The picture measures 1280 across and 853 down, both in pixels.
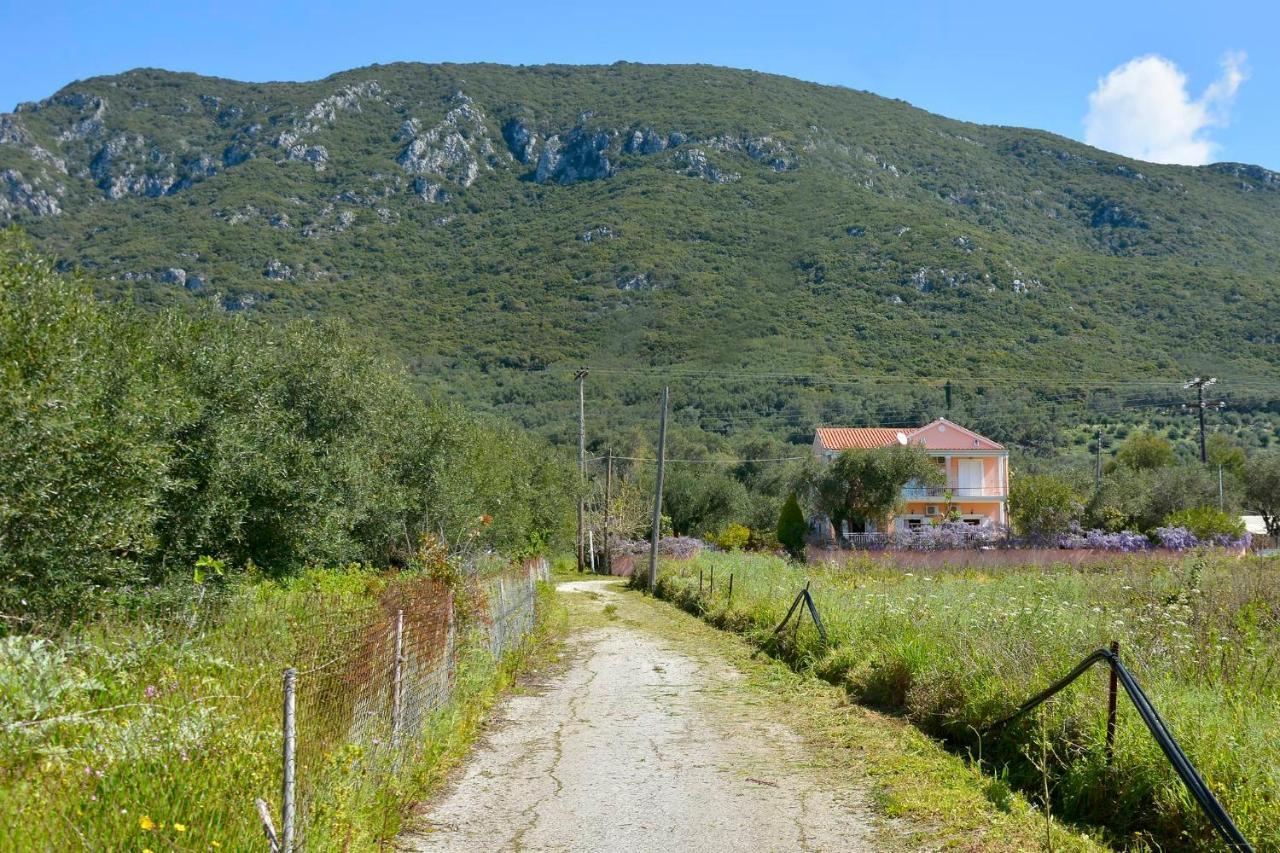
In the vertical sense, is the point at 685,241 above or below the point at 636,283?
above

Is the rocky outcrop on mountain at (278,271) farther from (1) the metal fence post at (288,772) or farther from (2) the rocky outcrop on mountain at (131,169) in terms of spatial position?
(1) the metal fence post at (288,772)

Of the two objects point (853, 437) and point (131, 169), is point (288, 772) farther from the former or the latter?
point (131, 169)

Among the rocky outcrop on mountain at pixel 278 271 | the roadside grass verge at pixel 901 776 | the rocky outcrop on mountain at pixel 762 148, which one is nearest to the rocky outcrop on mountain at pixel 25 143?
the rocky outcrop on mountain at pixel 278 271

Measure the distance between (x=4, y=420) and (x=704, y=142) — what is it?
137846mm

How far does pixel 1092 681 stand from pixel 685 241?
342 feet

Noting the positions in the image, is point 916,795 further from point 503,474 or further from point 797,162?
point 797,162

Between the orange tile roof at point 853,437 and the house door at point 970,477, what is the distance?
5155 mm

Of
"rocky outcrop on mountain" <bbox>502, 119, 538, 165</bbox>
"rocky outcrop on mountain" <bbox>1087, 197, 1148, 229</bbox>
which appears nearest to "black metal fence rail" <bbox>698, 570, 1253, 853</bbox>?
"rocky outcrop on mountain" <bbox>1087, 197, 1148, 229</bbox>

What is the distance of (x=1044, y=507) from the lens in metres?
45.6

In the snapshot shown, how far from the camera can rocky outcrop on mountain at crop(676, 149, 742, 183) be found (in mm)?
127625

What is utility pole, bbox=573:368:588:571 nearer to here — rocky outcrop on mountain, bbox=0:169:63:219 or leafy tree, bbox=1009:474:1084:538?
leafy tree, bbox=1009:474:1084:538

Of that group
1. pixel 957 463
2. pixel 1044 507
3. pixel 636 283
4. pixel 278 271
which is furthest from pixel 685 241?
pixel 1044 507

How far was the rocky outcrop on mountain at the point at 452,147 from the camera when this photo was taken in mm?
134625

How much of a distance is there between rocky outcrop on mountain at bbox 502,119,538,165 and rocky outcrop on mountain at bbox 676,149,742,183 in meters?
27.4
